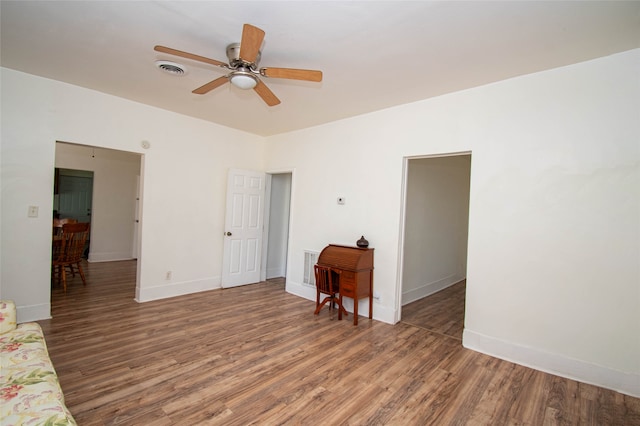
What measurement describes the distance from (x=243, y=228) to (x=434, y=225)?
327 cm

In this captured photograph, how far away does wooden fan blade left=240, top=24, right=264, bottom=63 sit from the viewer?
68.9 inches

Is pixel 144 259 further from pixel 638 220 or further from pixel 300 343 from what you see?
pixel 638 220

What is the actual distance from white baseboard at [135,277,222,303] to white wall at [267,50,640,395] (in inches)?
116

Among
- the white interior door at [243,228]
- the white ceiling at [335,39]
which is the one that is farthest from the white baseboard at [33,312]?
the white ceiling at [335,39]

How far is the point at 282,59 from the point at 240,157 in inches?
109

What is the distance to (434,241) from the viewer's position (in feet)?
16.3

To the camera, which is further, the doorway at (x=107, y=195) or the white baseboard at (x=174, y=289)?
the doorway at (x=107, y=195)

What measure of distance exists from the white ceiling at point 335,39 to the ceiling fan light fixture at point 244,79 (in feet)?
0.86

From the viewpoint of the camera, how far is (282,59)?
2574 millimetres

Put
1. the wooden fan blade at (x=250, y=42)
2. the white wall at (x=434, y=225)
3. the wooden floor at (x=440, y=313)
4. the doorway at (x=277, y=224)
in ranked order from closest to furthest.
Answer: the wooden fan blade at (x=250, y=42) < the wooden floor at (x=440, y=313) < the white wall at (x=434, y=225) < the doorway at (x=277, y=224)

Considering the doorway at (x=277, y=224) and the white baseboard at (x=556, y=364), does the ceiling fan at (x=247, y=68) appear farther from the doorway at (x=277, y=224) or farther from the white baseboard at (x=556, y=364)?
the doorway at (x=277, y=224)

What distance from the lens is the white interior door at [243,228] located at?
4.86 m

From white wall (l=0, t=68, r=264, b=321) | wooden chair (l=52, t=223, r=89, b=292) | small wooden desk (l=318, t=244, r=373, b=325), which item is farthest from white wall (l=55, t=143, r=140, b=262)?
small wooden desk (l=318, t=244, r=373, b=325)

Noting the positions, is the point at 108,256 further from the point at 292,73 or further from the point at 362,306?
the point at 292,73
